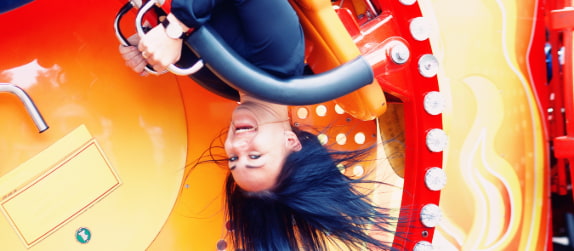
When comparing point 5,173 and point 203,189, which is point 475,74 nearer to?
point 203,189

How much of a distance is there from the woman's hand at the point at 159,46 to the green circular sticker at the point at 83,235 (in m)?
0.28

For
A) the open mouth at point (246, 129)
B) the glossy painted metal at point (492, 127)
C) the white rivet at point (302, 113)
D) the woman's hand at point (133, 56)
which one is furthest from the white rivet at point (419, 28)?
the woman's hand at point (133, 56)

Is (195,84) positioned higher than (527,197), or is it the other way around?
(195,84)

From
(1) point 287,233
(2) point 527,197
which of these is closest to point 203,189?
(1) point 287,233

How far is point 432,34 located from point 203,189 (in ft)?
1.73

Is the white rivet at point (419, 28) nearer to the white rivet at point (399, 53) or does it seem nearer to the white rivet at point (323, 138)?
the white rivet at point (399, 53)

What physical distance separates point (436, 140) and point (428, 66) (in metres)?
0.13

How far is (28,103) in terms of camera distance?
2.77ft

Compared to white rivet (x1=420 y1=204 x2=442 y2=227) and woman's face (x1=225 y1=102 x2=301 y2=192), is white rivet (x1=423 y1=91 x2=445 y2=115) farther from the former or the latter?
woman's face (x1=225 y1=102 x2=301 y2=192)

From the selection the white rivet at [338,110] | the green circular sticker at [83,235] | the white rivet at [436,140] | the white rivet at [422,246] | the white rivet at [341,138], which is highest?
the green circular sticker at [83,235]

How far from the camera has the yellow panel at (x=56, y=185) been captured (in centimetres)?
85

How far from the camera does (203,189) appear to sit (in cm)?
99

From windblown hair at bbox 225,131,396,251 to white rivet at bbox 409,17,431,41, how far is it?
248 millimetres

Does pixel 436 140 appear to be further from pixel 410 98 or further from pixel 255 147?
pixel 255 147
